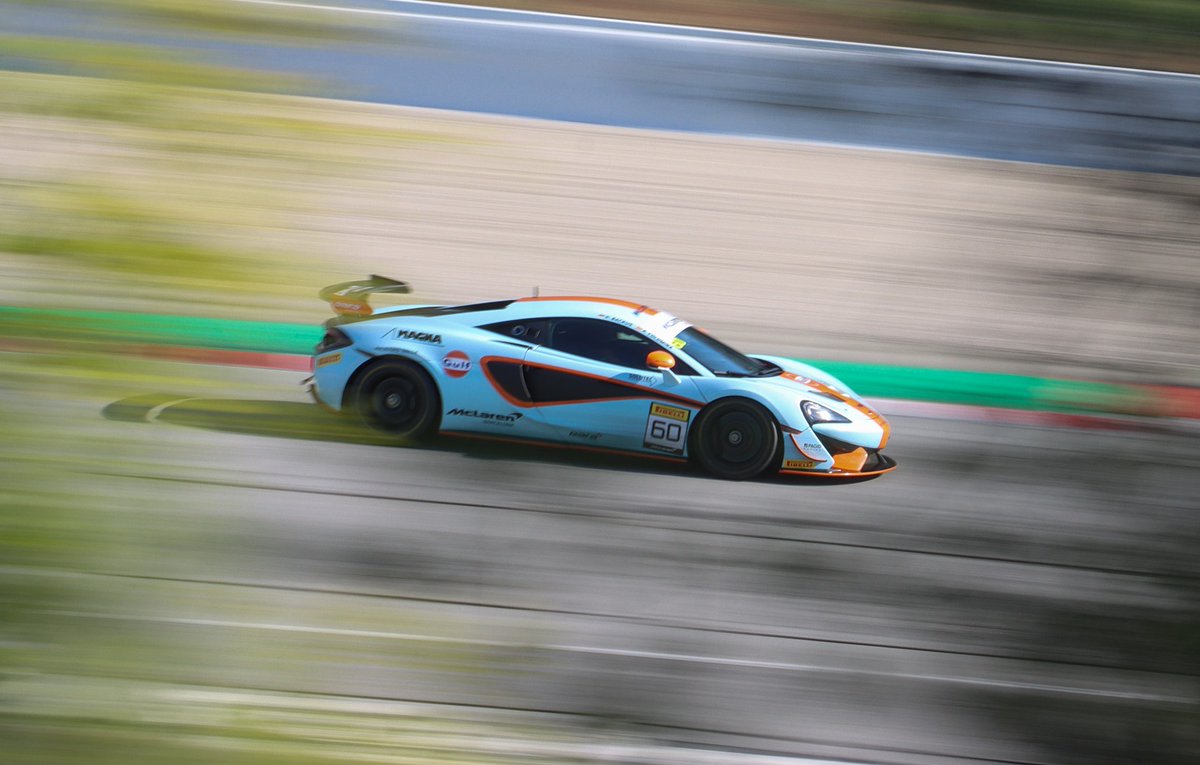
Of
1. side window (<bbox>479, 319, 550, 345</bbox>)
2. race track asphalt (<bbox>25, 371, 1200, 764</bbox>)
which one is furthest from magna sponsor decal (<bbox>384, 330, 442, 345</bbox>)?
race track asphalt (<bbox>25, 371, 1200, 764</bbox>)

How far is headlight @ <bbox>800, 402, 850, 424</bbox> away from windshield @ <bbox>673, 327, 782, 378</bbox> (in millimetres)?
321

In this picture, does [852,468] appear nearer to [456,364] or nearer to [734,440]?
[734,440]

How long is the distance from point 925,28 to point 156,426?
1543 millimetres

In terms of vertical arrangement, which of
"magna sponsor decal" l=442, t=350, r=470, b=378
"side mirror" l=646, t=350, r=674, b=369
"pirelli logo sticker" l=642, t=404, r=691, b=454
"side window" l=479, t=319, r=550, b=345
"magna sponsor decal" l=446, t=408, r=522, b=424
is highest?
"side window" l=479, t=319, r=550, b=345

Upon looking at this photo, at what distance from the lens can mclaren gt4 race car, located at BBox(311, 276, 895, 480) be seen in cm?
617

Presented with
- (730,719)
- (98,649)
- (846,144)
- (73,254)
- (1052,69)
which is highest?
(846,144)

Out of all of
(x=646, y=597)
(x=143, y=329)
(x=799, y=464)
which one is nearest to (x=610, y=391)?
(x=799, y=464)

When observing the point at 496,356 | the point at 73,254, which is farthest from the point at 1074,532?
the point at 496,356

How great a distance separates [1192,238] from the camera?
2.25m

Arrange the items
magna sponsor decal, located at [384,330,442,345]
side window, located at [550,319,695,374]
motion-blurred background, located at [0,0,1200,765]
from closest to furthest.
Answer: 1. motion-blurred background, located at [0,0,1200,765]
2. side window, located at [550,319,695,374]
3. magna sponsor decal, located at [384,330,442,345]

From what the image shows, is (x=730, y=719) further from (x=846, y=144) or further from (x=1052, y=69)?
(x=846, y=144)

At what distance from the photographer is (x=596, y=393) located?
624cm

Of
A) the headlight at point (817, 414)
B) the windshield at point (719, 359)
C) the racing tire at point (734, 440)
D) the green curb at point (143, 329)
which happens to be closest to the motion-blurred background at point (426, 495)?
the green curb at point (143, 329)

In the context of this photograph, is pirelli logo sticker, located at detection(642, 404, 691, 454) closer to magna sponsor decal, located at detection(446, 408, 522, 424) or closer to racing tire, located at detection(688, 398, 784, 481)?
racing tire, located at detection(688, 398, 784, 481)
